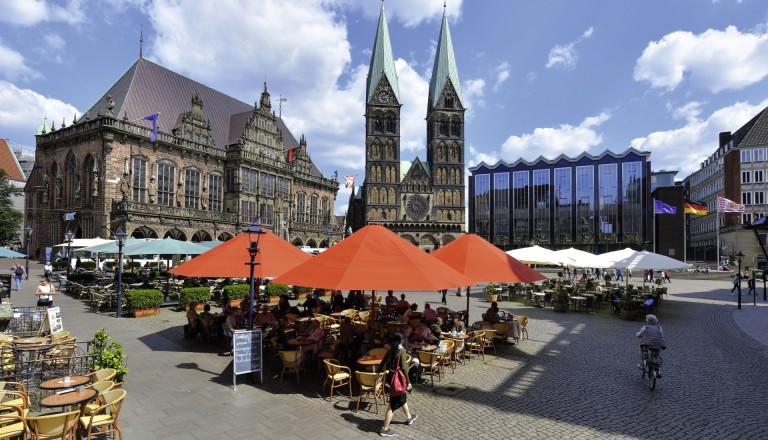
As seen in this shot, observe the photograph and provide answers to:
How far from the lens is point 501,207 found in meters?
77.9

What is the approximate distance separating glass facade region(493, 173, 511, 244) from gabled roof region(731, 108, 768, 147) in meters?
35.1

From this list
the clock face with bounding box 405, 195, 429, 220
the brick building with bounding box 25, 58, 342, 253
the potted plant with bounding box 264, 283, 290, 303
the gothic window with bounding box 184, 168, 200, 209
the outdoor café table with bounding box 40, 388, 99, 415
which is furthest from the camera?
the clock face with bounding box 405, 195, 429, 220

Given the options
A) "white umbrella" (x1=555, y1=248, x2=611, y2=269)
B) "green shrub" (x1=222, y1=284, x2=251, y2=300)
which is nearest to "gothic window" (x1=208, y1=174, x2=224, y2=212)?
"green shrub" (x1=222, y1=284, x2=251, y2=300)

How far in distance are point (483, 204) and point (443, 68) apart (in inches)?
1146

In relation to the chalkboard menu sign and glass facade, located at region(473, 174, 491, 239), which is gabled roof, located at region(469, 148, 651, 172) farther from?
the chalkboard menu sign

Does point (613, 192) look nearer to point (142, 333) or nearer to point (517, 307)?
point (517, 307)

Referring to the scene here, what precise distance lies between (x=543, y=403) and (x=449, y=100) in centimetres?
7877

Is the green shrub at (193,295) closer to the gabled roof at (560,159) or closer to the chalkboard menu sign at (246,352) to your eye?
the chalkboard menu sign at (246,352)

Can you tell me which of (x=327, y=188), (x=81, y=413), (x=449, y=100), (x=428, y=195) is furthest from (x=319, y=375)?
(x=449, y=100)

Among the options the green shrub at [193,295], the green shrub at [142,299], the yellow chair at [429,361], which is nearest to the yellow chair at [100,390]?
the yellow chair at [429,361]

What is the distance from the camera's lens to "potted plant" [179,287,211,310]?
17.4 meters

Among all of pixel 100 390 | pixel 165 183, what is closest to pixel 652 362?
pixel 100 390

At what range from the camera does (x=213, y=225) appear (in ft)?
145

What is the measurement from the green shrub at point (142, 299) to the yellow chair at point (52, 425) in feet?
39.0
